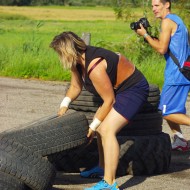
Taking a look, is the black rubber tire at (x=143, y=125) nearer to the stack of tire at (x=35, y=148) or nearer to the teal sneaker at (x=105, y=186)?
the stack of tire at (x=35, y=148)

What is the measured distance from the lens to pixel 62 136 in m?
6.73

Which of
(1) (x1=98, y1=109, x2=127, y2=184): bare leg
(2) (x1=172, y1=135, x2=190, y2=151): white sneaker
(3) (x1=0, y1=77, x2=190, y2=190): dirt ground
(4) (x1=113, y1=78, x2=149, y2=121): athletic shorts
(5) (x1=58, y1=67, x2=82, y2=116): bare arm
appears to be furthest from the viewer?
(2) (x1=172, y1=135, x2=190, y2=151): white sneaker

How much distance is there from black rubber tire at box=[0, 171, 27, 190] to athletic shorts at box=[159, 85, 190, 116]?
8.02 ft

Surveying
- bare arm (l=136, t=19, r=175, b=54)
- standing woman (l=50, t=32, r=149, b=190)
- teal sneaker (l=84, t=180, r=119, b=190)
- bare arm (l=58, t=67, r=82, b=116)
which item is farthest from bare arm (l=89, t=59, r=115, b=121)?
bare arm (l=136, t=19, r=175, b=54)

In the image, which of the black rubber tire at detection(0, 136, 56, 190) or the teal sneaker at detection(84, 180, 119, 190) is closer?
the black rubber tire at detection(0, 136, 56, 190)

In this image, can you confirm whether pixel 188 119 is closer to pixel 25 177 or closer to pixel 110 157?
pixel 110 157

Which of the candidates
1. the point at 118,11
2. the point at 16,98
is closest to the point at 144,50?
the point at 118,11

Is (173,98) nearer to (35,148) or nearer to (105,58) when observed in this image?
(105,58)

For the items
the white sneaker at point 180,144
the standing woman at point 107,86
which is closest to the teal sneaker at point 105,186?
the standing woman at point 107,86

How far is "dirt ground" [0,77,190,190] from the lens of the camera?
23.9 ft

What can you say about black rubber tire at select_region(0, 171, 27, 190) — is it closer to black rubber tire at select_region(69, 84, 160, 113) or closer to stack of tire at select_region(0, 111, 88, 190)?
stack of tire at select_region(0, 111, 88, 190)

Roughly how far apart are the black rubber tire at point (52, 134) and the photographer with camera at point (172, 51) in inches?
62.2

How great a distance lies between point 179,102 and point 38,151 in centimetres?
232

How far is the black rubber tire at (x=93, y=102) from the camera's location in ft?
25.3
